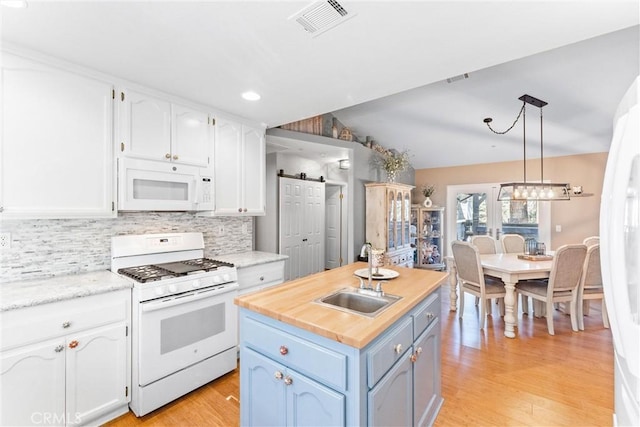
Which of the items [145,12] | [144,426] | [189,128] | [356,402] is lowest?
[144,426]

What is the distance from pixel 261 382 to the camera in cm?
149

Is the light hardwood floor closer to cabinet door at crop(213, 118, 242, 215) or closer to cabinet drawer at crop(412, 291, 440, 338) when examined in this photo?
cabinet drawer at crop(412, 291, 440, 338)

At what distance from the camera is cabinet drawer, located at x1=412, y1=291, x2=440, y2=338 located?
1.64 meters

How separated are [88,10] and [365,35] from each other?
1416 millimetres

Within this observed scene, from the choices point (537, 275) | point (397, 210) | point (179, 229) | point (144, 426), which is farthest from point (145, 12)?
point (397, 210)

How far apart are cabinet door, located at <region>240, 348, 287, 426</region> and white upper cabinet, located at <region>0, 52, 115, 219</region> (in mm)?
1533

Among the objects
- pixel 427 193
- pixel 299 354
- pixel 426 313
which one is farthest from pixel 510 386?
pixel 427 193

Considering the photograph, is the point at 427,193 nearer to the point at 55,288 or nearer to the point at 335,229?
the point at 335,229

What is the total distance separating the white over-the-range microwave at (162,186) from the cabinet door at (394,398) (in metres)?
2.08

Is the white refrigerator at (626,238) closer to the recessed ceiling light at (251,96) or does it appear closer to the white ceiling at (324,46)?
the white ceiling at (324,46)

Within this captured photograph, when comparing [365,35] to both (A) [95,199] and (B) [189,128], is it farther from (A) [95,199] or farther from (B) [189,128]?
(A) [95,199]

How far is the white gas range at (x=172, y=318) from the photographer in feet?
6.45

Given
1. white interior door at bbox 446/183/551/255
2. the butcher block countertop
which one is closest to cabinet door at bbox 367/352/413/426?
the butcher block countertop

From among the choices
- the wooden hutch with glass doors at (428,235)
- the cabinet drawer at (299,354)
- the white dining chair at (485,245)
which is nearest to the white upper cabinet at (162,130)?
the cabinet drawer at (299,354)
